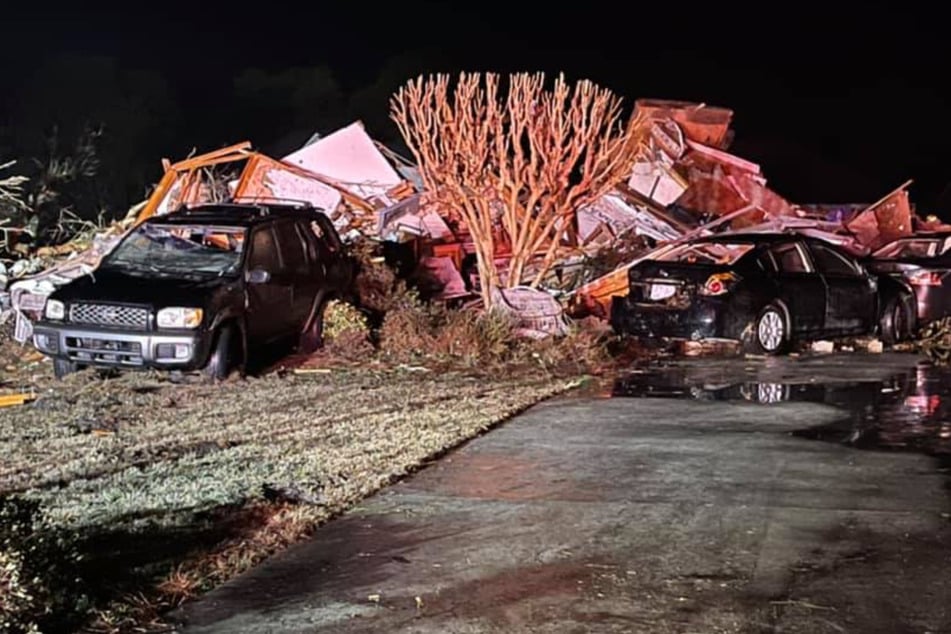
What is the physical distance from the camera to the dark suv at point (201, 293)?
37.6 ft

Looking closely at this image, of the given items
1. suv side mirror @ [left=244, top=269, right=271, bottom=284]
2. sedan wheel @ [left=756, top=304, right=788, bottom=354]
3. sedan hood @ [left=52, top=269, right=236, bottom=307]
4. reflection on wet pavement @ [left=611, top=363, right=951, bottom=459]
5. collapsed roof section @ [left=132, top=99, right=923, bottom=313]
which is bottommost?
reflection on wet pavement @ [left=611, top=363, right=951, bottom=459]

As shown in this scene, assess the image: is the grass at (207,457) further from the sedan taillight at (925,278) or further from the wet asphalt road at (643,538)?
the sedan taillight at (925,278)

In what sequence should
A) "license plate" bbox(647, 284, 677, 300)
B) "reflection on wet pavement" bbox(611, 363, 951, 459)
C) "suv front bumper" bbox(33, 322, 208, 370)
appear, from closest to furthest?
"reflection on wet pavement" bbox(611, 363, 951, 459) → "suv front bumper" bbox(33, 322, 208, 370) → "license plate" bbox(647, 284, 677, 300)

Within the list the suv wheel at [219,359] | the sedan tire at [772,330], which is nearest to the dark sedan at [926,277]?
the sedan tire at [772,330]

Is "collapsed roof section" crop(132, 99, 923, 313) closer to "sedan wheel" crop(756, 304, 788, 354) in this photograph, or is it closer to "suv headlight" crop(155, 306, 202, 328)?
"sedan wheel" crop(756, 304, 788, 354)

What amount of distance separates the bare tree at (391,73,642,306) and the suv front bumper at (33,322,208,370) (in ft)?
17.8

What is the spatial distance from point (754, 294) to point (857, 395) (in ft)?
11.1

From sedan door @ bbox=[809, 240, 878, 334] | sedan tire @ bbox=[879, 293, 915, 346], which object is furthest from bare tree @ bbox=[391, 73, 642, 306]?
sedan tire @ bbox=[879, 293, 915, 346]

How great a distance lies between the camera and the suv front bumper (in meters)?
11.4

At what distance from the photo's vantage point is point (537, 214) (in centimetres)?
1673

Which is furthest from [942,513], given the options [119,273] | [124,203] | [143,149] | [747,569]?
[143,149]

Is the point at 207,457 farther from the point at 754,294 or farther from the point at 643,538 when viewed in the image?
the point at 754,294

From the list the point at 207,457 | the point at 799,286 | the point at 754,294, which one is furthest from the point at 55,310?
the point at 799,286

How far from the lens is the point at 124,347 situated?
11461mm
